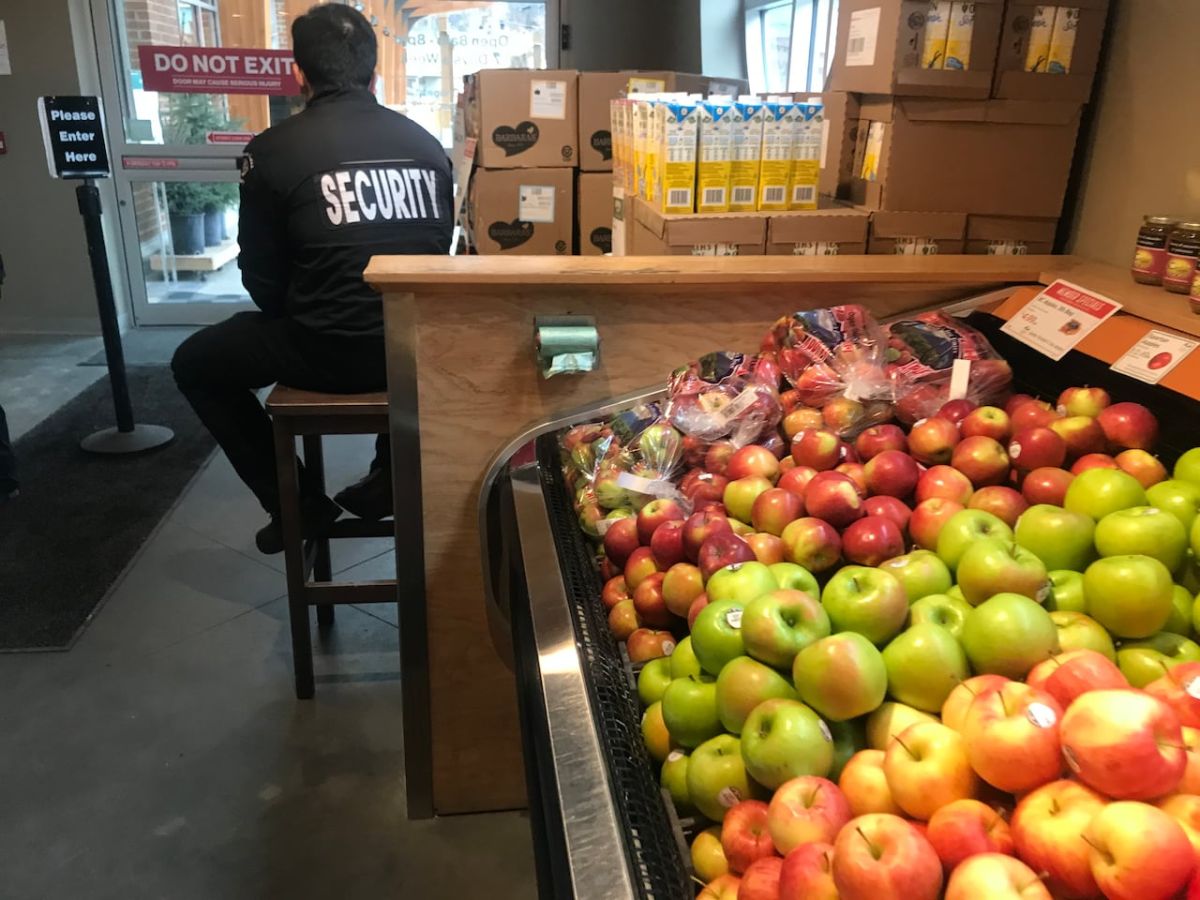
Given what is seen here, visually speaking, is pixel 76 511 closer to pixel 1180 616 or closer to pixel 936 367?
pixel 936 367

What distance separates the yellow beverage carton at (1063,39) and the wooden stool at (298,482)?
160cm

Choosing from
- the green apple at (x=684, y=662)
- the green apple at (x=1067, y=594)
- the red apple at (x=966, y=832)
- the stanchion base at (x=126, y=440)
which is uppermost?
the green apple at (x=1067, y=594)

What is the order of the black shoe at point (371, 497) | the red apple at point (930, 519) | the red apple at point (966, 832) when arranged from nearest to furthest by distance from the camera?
the red apple at point (966, 832)
the red apple at point (930, 519)
the black shoe at point (371, 497)

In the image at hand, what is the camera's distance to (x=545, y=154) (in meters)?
3.46

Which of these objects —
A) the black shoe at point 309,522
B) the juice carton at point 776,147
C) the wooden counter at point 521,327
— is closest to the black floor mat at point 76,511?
the black shoe at point 309,522

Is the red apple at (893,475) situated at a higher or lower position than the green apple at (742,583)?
higher

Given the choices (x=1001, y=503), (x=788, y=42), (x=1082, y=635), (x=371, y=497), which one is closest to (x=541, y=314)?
(x=1001, y=503)

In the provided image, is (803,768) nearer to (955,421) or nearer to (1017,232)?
(955,421)

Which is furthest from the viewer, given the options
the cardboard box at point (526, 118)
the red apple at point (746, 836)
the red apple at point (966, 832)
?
the cardboard box at point (526, 118)

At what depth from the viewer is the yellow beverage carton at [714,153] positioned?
6.49 ft

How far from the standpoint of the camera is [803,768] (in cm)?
91

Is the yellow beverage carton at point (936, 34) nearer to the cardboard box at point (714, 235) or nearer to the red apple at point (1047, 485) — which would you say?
the cardboard box at point (714, 235)

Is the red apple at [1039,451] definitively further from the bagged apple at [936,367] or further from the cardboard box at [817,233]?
the cardboard box at [817,233]

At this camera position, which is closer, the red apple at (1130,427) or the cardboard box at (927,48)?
the red apple at (1130,427)
